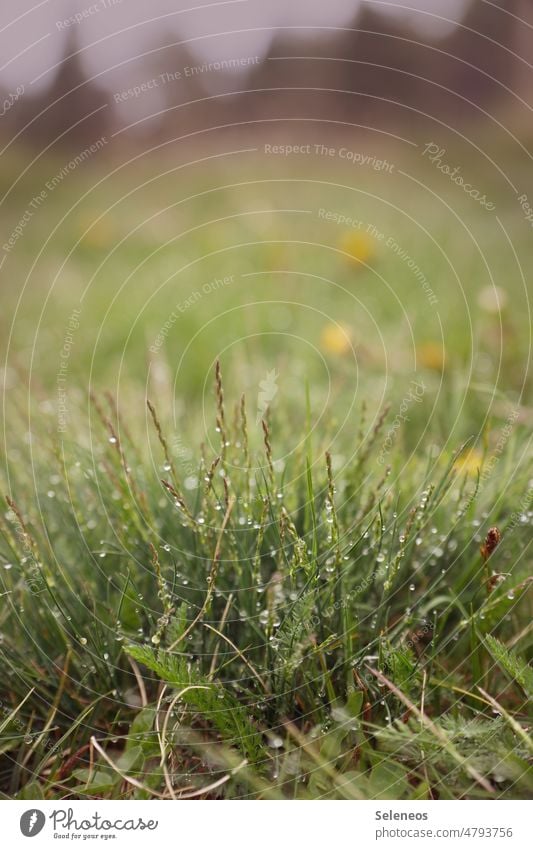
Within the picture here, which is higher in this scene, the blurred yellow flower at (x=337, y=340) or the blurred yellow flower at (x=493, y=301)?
the blurred yellow flower at (x=493, y=301)

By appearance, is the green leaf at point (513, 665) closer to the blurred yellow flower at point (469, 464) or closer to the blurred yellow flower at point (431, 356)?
the blurred yellow flower at point (469, 464)

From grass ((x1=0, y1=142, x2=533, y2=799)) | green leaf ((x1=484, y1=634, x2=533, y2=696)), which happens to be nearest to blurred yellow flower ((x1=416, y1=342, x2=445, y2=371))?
A: grass ((x1=0, y1=142, x2=533, y2=799))

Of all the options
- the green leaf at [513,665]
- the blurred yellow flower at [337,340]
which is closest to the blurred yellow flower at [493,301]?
the blurred yellow flower at [337,340]

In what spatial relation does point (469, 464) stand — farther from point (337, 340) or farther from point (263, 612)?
point (337, 340)

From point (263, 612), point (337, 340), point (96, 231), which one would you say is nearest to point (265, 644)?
point (263, 612)

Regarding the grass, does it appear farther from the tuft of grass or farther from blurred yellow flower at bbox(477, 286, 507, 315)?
blurred yellow flower at bbox(477, 286, 507, 315)
